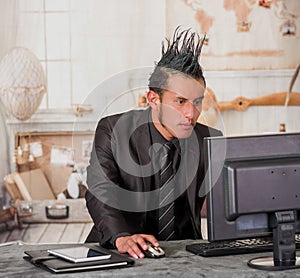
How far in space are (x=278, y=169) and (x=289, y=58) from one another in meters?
2.97

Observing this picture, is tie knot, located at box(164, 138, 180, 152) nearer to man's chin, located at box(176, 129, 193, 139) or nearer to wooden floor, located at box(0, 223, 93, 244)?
man's chin, located at box(176, 129, 193, 139)

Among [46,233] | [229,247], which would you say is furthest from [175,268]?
[46,233]

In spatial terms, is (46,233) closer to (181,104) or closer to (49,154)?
(49,154)

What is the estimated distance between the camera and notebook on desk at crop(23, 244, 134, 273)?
2.34 m

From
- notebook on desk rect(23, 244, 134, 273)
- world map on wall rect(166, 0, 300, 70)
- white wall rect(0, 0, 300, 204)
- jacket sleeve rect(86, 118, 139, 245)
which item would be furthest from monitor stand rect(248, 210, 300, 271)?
world map on wall rect(166, 0, 300, 70)

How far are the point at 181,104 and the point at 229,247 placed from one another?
0.60 metres

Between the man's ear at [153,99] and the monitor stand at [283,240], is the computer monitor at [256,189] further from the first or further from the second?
the man's ear at [153,99]

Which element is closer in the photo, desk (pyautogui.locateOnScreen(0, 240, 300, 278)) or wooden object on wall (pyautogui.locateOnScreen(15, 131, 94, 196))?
desk (pyautogui.locateOnScreen(0, 240, 300, 278))

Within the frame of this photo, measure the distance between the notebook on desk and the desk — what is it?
0.8 inches

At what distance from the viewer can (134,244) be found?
8.35ft

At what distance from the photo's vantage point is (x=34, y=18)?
5078 millimetres

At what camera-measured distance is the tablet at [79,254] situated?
94.7 inches

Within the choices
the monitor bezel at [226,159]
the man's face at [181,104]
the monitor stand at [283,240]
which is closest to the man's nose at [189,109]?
the man's face at [181,104]

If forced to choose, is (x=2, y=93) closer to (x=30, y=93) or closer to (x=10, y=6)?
(x=30, y=93)
